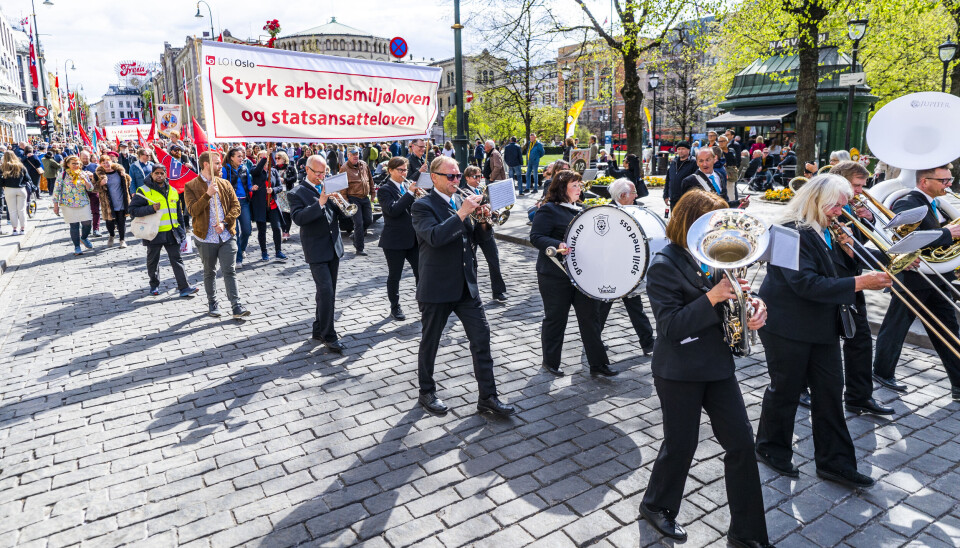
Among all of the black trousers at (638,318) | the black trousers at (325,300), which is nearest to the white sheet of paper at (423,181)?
the black trousers at (325,300)

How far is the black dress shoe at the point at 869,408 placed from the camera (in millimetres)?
5191

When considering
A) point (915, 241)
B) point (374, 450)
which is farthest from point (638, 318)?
point (374, 450)

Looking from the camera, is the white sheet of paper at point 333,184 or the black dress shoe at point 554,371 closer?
the black dress shoe at point 554,371

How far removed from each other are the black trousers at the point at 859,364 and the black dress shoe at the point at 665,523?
7.88ft

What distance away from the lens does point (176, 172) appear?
9.56m

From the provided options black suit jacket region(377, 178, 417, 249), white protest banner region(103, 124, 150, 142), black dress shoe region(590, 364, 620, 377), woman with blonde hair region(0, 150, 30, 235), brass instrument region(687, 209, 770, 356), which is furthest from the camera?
white protest banner region(103, 124, 150, 142)

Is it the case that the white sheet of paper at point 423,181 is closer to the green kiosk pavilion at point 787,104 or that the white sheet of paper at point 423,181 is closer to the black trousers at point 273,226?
the black trousers at point 273,226

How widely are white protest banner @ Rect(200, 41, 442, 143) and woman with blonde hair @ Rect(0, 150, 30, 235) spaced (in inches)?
456

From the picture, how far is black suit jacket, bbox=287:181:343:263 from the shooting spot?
22.8 feet

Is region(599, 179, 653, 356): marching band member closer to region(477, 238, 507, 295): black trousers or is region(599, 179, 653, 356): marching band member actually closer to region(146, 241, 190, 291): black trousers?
region(477, 238, 507, 295): black trousers

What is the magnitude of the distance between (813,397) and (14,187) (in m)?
17.2

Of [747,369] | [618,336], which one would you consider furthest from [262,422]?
[747,369]

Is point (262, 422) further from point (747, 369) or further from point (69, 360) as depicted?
point (747, 369)

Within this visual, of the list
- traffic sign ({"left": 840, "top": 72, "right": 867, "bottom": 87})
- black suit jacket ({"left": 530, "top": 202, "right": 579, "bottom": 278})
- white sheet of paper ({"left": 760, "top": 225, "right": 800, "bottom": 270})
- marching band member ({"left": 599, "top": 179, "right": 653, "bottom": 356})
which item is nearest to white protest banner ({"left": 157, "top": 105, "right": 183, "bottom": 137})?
black suit jacket ({"left": 530, "top": 202, "right": 579, "bottom": 278})
